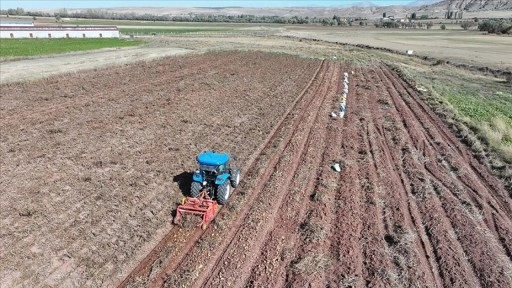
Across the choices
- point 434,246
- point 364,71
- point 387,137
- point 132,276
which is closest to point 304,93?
point 387,137

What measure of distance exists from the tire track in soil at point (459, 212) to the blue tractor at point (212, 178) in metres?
5.10

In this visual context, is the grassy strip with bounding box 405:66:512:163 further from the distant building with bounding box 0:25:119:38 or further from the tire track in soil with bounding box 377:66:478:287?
the distant building with bounding box 0:25:119:38

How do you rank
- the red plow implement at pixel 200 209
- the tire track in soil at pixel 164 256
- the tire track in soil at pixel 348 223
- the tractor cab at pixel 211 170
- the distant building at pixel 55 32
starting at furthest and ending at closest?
the distant building at pixel 55 32, the tractor cab at pixel 211 170, the red plow implement at pixel 200 209, the tire track in soil at pixel 348 223, the tire track in soil at pixel 164 256

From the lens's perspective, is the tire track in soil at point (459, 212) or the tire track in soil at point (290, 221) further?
the tire track in soil at point (459, 212)

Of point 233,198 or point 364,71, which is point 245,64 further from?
point 233,198

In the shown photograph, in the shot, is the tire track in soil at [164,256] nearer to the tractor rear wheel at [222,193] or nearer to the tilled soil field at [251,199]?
the tilled soil field at [251,199]

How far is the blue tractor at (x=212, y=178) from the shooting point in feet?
34.1

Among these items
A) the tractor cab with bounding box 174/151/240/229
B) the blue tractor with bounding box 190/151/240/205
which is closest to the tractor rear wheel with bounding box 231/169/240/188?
the tractor cab with bounding box 174/151/240/229

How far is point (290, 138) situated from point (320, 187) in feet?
15.7

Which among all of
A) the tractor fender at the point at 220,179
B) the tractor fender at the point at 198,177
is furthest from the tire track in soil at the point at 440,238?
the tractor fender at the point at 198,177

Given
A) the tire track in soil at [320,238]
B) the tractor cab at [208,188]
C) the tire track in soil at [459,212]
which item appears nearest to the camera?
the tire track in soil at [320,238]

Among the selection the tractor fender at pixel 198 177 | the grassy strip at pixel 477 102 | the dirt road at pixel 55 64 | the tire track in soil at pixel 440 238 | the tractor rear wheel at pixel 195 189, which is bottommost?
the tire track in soil at pixel 440 238

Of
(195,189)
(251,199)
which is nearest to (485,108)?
(251,199)

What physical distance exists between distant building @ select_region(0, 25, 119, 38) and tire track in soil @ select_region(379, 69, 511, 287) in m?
67.4
